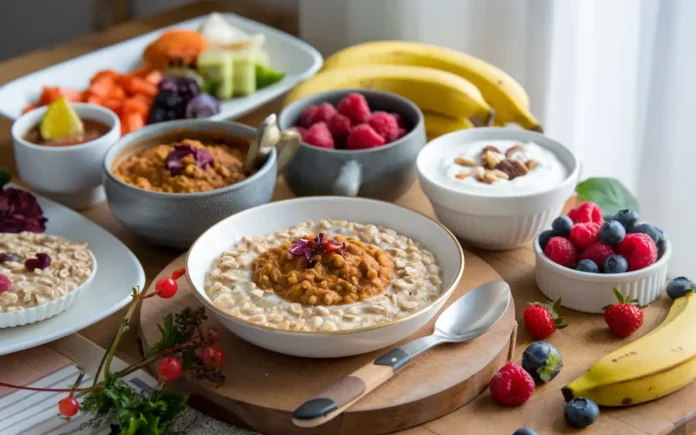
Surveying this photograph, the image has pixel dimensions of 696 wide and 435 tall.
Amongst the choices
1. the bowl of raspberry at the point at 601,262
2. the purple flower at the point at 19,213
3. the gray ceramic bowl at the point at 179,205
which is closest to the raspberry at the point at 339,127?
the gray ceramic bowl at the point at 179,205

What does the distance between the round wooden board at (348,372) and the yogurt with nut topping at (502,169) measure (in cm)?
27

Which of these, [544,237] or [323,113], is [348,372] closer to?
[544,237]

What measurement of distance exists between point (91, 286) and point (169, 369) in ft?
1.08

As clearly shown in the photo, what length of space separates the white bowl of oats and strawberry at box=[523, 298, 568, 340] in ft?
2.12

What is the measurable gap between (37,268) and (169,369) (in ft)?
1.01

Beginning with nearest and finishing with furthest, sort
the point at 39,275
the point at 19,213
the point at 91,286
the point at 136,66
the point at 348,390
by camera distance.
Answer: the point at 348,390 → the point at 39,275 → the point at 91,286 → the point at 19,213 → the point at 136,66

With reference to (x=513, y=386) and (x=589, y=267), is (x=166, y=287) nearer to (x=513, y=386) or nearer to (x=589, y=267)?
(x=513, y=386)

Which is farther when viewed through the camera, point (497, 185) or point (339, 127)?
point (339, 127)

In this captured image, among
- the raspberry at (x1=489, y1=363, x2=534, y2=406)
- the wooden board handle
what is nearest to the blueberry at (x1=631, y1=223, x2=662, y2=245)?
the raspberry at (x1=489, y1=363, x2=534, y2=406)

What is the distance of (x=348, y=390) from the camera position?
1.20 metres

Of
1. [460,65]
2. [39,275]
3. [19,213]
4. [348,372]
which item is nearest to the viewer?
[348,372]

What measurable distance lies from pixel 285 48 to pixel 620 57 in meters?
0.75

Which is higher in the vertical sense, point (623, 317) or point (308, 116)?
point (308, 116)

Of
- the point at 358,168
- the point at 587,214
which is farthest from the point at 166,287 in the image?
the point at 587,214
